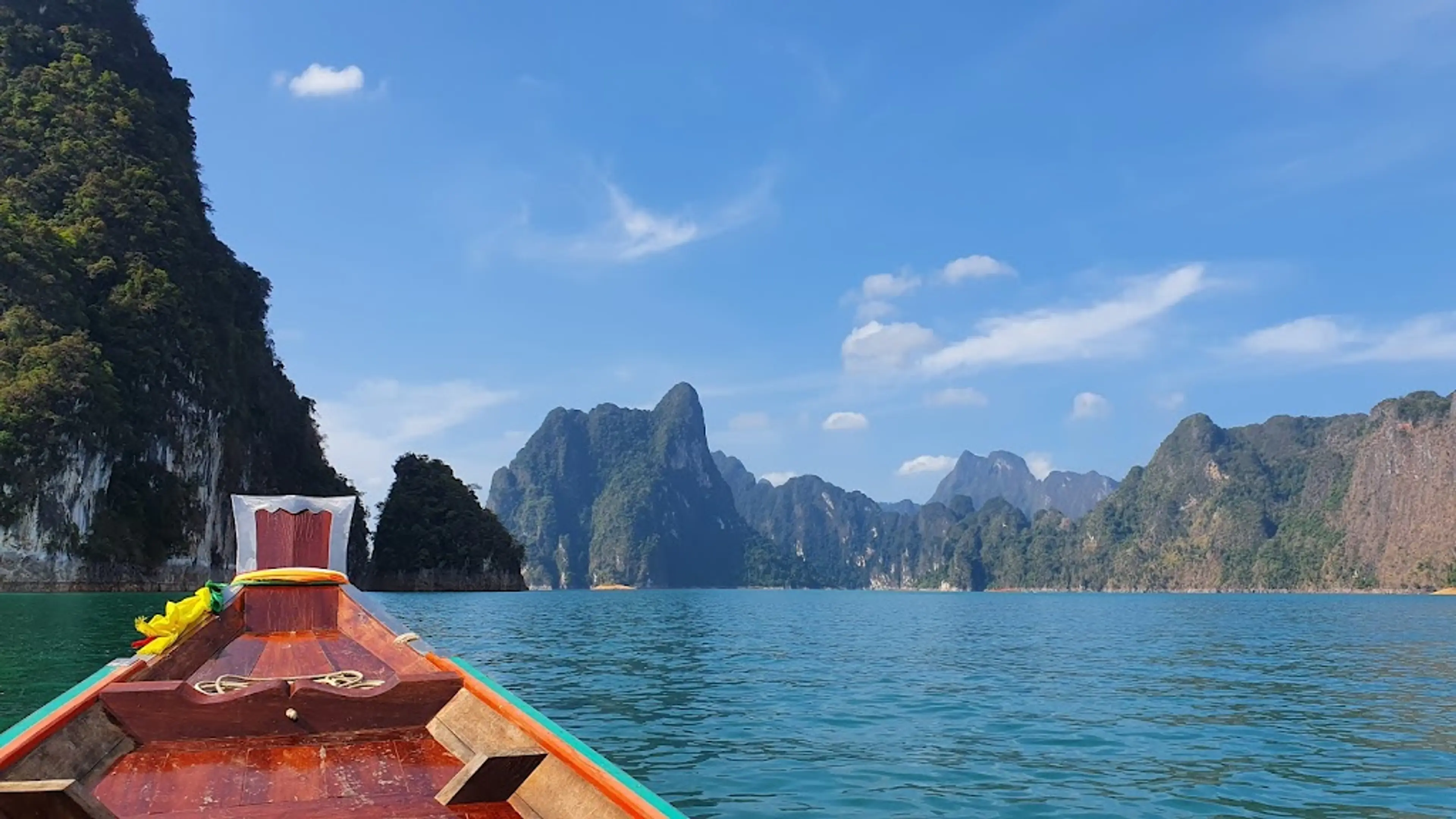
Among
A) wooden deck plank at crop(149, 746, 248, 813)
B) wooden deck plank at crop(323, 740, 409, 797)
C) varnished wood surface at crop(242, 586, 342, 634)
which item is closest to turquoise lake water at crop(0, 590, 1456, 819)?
varnished wood surface at crop(242, 586, 342, 634)

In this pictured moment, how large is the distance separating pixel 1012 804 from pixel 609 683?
10308 millimetres

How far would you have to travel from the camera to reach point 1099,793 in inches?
368

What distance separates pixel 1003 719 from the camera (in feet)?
46.0

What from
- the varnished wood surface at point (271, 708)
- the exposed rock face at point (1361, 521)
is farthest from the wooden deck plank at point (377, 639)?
the exposed rock face at point (1361, 521)

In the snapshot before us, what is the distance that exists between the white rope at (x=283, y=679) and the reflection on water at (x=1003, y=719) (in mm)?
3113

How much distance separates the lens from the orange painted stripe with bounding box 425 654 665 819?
397 centimetres

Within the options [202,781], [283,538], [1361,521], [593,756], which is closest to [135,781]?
[202,781]

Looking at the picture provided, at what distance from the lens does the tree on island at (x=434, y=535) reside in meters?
100

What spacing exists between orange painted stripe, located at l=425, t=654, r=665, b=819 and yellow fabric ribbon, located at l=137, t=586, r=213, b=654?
3.18m

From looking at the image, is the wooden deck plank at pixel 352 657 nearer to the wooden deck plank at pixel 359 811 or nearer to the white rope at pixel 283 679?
the white rope at pixel 283 679

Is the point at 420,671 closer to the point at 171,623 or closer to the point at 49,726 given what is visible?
the point at 171,623

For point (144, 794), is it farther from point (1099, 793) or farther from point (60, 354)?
point (60, 354)

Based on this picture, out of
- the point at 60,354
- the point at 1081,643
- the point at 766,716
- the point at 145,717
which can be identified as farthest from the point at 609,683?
the point at 60,354

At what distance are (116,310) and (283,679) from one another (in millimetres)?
65691
